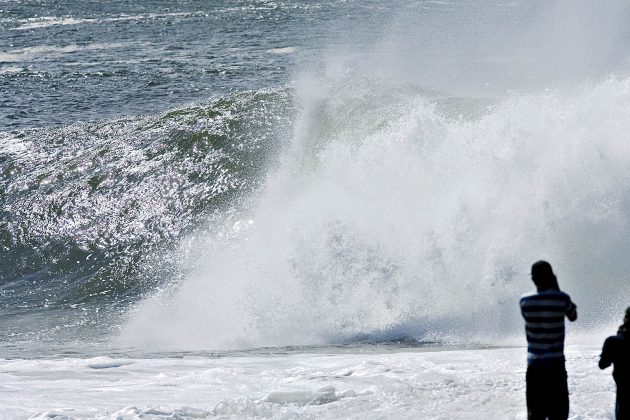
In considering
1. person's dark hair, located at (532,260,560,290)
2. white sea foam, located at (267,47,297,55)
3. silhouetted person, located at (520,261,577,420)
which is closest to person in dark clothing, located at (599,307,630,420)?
silhouetted person, located at (520,261,577,420)

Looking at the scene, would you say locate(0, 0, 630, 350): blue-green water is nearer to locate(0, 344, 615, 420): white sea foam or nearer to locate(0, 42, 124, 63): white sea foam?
locate(0, 344, 615, 420): white sea foam

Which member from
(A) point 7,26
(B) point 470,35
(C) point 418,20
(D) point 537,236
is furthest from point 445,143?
(A) point 7,26

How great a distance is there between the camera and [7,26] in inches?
1845

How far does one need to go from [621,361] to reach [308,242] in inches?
377

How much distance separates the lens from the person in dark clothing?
6668 mm

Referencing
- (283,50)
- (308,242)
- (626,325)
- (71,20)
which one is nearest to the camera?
(626,325)

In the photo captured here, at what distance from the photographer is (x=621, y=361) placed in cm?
668

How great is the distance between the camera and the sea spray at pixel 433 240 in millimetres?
13219

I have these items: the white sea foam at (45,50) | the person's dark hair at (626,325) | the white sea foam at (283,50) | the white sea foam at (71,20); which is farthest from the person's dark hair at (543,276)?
the white sea foam at (71,20)

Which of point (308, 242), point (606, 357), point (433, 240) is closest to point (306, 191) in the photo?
point (308, 242)

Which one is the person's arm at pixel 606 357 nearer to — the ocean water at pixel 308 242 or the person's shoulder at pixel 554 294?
the person's shoulder at pixel 554 294

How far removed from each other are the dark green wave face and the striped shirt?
1087 cm

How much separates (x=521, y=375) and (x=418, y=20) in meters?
36.8

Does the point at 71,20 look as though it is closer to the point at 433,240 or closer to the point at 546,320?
the point at 433,240
